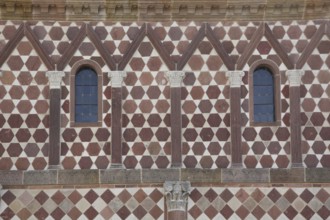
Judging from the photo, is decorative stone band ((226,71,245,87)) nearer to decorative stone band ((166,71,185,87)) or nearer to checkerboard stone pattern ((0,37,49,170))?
decorative stone band ((166,71,185,87))

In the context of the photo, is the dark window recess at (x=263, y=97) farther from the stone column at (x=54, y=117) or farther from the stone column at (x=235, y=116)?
the stone column at (x=54, y=117)

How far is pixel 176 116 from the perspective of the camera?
72.9 ft

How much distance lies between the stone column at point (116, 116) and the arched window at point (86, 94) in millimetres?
315

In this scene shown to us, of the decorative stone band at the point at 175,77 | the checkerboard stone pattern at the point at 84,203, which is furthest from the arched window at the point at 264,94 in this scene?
the checkerboard stone pattern at the point at 84,203

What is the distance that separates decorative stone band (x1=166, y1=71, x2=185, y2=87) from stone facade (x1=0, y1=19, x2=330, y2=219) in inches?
1.0

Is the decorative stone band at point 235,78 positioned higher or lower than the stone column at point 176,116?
higher

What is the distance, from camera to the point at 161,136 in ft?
72.8

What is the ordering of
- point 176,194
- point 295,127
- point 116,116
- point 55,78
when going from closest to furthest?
point 176,194 < point 295,127 < point 116,116 < point 55,78

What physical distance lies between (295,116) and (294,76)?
3.23ft

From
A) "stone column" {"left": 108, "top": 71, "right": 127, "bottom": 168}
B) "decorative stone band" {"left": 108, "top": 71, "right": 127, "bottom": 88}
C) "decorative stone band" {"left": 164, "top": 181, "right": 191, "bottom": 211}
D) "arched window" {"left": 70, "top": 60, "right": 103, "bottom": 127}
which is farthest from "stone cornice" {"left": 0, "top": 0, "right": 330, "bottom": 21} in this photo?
"decorative stone band" {"left": 164, "top": 181, "right": 191, "bottom": 211}

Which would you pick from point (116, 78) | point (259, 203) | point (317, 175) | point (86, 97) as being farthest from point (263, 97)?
point (86, 97)

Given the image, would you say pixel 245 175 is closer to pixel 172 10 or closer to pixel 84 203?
pixel 84 203

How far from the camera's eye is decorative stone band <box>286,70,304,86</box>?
22.4 m

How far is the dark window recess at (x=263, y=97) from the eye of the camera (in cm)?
2241
